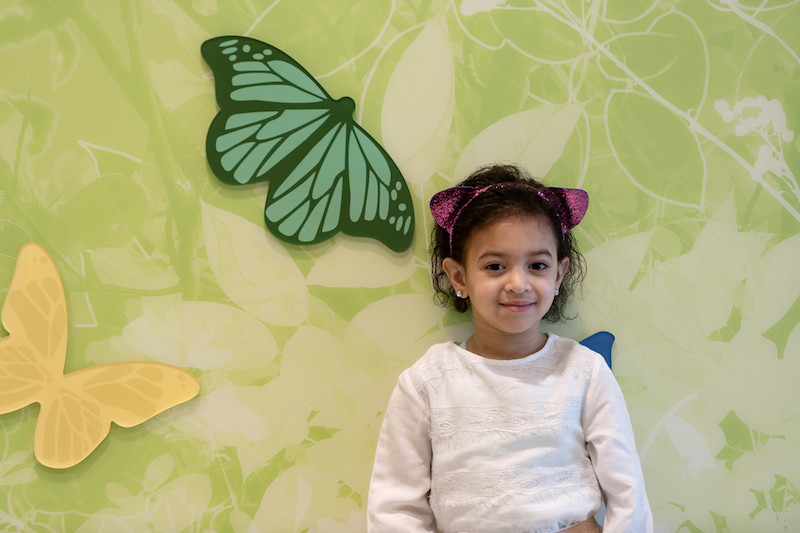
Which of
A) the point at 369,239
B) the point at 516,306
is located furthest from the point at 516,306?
the point at 369,239

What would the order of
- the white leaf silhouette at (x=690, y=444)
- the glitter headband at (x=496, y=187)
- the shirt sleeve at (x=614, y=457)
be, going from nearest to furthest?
the shirt sleeve at (x=614, y=457) < the glitter headband at (x=496, y=187) < the white leaf silhouette at (x=690, y=444)

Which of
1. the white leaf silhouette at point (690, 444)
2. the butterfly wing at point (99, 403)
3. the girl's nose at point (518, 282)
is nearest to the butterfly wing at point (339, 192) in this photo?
the girl's nose at point (518, 282)

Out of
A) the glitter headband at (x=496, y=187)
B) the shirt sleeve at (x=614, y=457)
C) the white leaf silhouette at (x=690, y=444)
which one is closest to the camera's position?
the shirt sleeve at (x=614, y=457)

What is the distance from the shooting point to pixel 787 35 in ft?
4.43

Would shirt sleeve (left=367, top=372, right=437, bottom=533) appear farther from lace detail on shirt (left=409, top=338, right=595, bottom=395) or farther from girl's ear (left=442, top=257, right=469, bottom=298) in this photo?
girl's ear (left=442, top=257, right=469, bottom=298)

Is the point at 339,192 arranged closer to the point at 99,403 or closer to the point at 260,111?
the point at 260,111

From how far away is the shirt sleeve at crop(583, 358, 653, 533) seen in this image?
1.12 m

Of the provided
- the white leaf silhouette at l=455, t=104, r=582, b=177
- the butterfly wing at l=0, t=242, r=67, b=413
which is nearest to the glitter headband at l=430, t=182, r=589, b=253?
the white leaf silhouette at l=455, t=104, r=582, b=177

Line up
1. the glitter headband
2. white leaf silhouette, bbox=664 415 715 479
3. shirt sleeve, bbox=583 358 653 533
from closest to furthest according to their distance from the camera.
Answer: shirt sleeve, bbox=583 358 653 533, the glitter headband, white leaf silhouette, bbox=664 415 715 479

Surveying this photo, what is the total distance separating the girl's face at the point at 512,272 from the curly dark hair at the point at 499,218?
0.8 inches

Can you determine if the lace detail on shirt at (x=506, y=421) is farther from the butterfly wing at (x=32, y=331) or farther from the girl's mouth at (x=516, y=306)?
the butterfly wing at (x=32, y=331)

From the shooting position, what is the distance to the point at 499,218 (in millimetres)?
1196

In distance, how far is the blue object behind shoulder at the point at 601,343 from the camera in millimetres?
1325

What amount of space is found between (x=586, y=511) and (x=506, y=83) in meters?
0.83
